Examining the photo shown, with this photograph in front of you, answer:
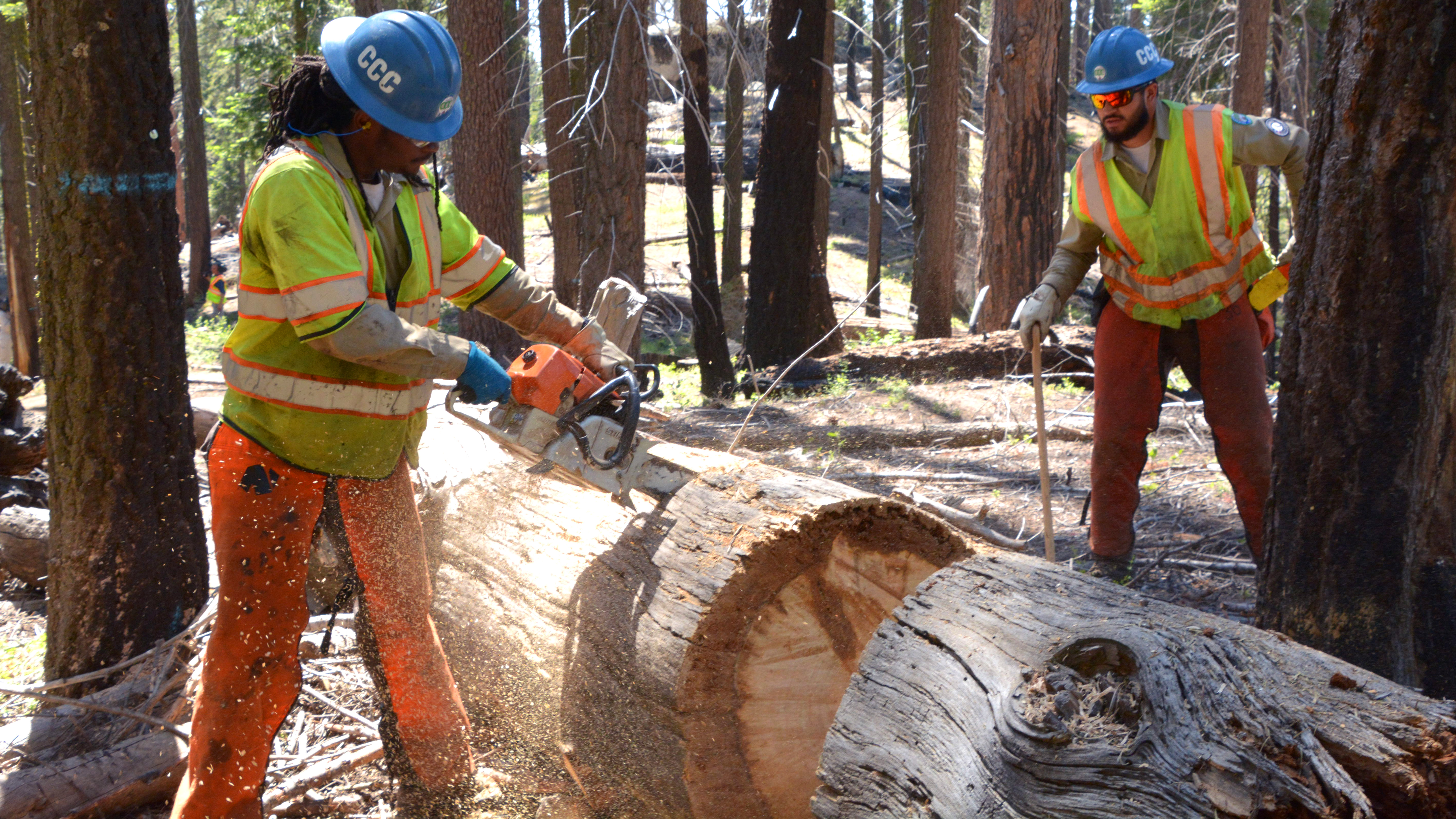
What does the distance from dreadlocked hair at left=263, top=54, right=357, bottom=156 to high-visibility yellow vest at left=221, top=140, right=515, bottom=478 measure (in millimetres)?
67

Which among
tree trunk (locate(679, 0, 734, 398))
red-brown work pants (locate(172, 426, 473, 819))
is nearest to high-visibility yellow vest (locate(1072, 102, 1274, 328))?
red-brown work pants (locate(172, 426, 473, 819))

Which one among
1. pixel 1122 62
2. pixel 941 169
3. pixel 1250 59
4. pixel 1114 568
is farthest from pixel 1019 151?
pixel 1114 568

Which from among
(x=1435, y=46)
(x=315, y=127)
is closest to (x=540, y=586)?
(x=315, y=127)

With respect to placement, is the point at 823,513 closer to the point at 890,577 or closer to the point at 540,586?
the point at 890,577

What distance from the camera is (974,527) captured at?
154 inches

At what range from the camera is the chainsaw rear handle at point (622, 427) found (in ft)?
8.14

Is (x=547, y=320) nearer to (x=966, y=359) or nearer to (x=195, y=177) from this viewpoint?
(x=966, y=359)

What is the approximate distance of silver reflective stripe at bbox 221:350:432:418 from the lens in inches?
94.4

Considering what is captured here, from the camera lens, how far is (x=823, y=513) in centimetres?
242

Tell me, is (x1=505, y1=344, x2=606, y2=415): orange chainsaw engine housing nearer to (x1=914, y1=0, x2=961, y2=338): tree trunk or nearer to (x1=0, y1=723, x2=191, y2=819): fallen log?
(x1=0, y1=723, x2=191, y2=819): fallen log

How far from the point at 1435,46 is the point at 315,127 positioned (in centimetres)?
277

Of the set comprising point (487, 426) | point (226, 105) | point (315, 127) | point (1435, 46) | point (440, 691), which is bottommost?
point (440, 691)

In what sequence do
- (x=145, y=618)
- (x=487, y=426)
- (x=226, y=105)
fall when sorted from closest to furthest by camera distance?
(x=487, y=426)
(x=145, y=618)
(x=226, y=105)

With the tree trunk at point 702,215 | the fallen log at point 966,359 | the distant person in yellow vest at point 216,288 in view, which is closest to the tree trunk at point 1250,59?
the fallen log at point 966,359
